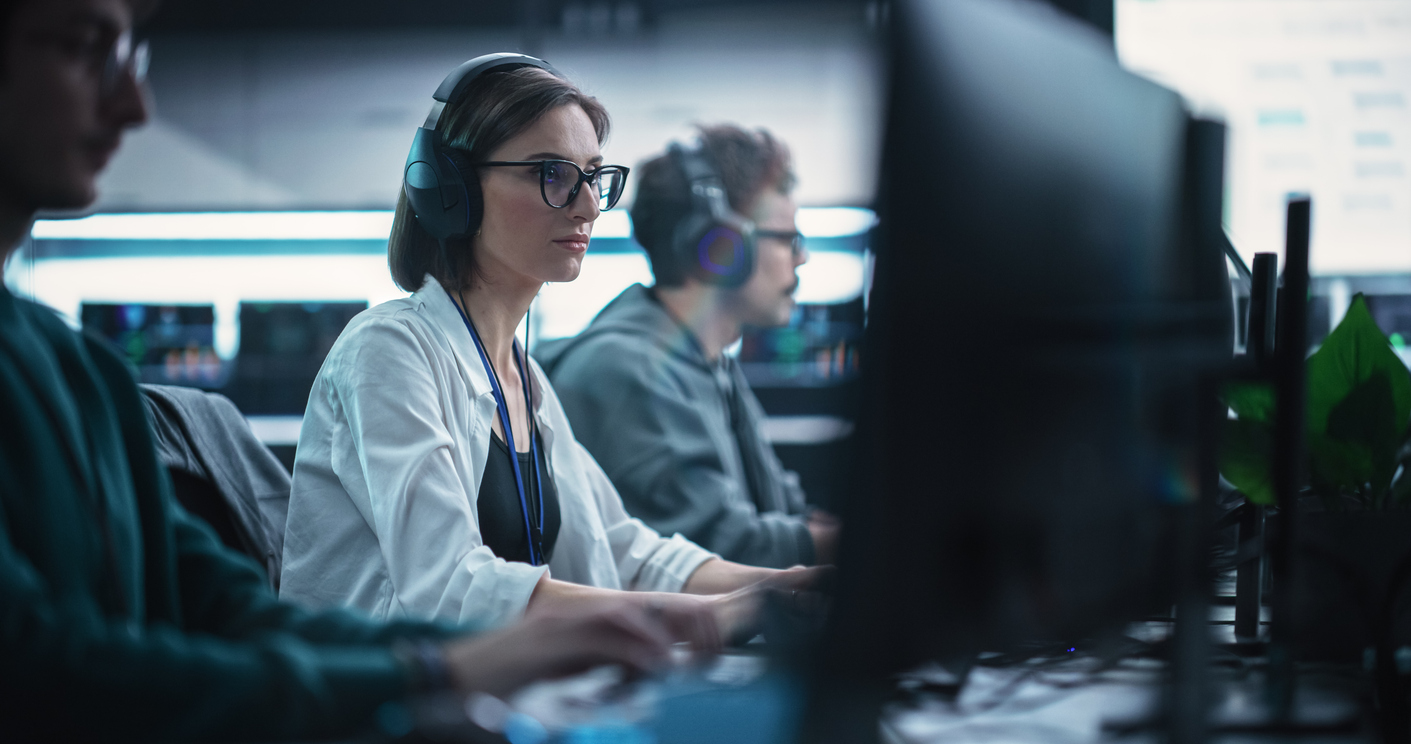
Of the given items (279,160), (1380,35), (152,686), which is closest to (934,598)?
(152,686)

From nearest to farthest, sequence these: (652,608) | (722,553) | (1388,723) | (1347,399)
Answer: (652,608), (1388,723), (1347,399), (722,553)

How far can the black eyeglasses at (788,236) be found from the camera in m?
1.98

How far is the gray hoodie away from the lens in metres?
1.63

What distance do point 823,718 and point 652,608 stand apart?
0.18 m

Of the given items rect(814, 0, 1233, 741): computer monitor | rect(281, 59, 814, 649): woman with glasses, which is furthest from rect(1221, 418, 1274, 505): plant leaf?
rect(281, 59, 814, 649): woman with glasses

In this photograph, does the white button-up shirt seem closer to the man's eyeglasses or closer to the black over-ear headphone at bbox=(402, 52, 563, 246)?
the black over-ear headphone at bbox=(402, 52, 563, 246)

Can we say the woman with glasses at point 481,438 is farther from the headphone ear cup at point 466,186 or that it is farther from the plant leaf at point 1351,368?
the plant leaf at point 1351,368

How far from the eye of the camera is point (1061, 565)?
0.54 meters

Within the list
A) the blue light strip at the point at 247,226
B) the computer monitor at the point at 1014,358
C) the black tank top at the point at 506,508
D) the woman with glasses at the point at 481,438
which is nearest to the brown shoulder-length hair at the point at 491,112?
the woman with glasses at the point at 481,438

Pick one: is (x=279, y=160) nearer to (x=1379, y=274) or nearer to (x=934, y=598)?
(x=1379, y=274)

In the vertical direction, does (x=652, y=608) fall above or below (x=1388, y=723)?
above

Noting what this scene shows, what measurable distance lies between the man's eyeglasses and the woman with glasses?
17.7 inches

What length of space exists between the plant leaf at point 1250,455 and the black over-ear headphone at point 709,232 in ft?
3.68

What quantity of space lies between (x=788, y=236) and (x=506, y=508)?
105 centimetres
